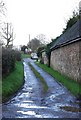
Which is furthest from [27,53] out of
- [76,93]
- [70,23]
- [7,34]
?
[76,93]

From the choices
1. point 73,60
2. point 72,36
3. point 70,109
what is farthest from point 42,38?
point 70,109

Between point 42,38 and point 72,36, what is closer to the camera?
point 72,36

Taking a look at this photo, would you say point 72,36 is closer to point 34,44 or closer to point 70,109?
point 70,109

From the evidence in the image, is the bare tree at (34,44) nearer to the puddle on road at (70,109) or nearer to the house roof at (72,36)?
the house roof at (72,36)

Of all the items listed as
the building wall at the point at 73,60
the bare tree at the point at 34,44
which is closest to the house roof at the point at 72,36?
the building wall at the point at 73,60

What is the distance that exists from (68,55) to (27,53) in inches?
3197

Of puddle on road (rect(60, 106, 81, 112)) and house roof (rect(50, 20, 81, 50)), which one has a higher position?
house roof (rect(50, 20, 81, 50))

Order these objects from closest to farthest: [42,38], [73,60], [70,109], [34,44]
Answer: [70,109]
[73,60]
[34,44]
[42,38]

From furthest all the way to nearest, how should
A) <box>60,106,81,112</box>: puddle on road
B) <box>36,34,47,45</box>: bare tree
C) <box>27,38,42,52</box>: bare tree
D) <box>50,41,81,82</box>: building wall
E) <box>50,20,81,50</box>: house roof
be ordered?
<box>36,34,47,45</box>: bare tree → <box>27,38,42,52</box>: bare tree → <box>50,20,81,50</box>: house roof → <box>50,41,81,82</box>: building wall → <box>60,106,81,112</box>: puddle on road

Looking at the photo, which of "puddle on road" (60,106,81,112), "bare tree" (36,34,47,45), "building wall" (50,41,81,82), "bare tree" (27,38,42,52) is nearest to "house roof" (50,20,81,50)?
"building wall" (50,41,81,82)

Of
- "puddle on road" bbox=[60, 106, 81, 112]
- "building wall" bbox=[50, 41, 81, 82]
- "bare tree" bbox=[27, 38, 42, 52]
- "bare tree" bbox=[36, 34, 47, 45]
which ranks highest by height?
"bare tree" bbox=[36, 34, 47, 45]

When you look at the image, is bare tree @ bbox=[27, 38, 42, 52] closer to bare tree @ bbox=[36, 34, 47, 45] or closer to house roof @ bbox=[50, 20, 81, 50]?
bare tree @ bbox=[36, 34, 47, 45]

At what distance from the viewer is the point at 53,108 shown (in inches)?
463

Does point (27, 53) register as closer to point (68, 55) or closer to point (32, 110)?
point (68, 55)
